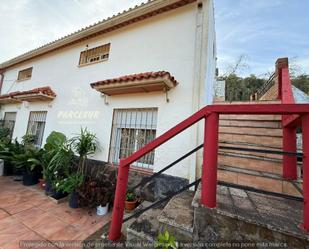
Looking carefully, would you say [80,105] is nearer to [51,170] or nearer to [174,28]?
[51,170]

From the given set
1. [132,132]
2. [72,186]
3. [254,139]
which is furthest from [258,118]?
[72,186]

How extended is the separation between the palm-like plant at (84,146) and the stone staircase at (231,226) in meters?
3.01

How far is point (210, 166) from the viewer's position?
4.73ft

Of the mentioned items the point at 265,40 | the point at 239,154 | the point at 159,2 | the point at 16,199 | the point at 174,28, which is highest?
the point at 265,40

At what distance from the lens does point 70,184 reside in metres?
3.55

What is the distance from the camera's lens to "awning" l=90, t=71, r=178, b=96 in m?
3.35

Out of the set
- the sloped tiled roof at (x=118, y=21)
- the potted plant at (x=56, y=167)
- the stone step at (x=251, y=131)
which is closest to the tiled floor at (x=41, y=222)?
the potted plant at (x=56, y=167)

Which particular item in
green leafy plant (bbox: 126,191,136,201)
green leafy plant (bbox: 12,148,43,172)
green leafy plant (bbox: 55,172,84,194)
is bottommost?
green leafy plant (bbox: 126,191,136,201)

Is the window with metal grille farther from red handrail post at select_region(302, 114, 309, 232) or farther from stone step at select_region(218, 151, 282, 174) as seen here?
red handrail post at select_region(302, 114, 309, 232)

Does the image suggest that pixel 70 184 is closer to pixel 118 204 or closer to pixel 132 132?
pixel 132 132

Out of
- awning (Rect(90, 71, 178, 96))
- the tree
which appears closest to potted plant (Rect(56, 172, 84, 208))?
awning (Rect(90, 71, 178, 96))

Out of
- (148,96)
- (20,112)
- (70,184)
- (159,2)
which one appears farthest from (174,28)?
(20,112)

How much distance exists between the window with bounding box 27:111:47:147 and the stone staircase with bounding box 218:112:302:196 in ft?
23.1

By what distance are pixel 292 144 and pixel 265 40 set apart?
25.2 feet
